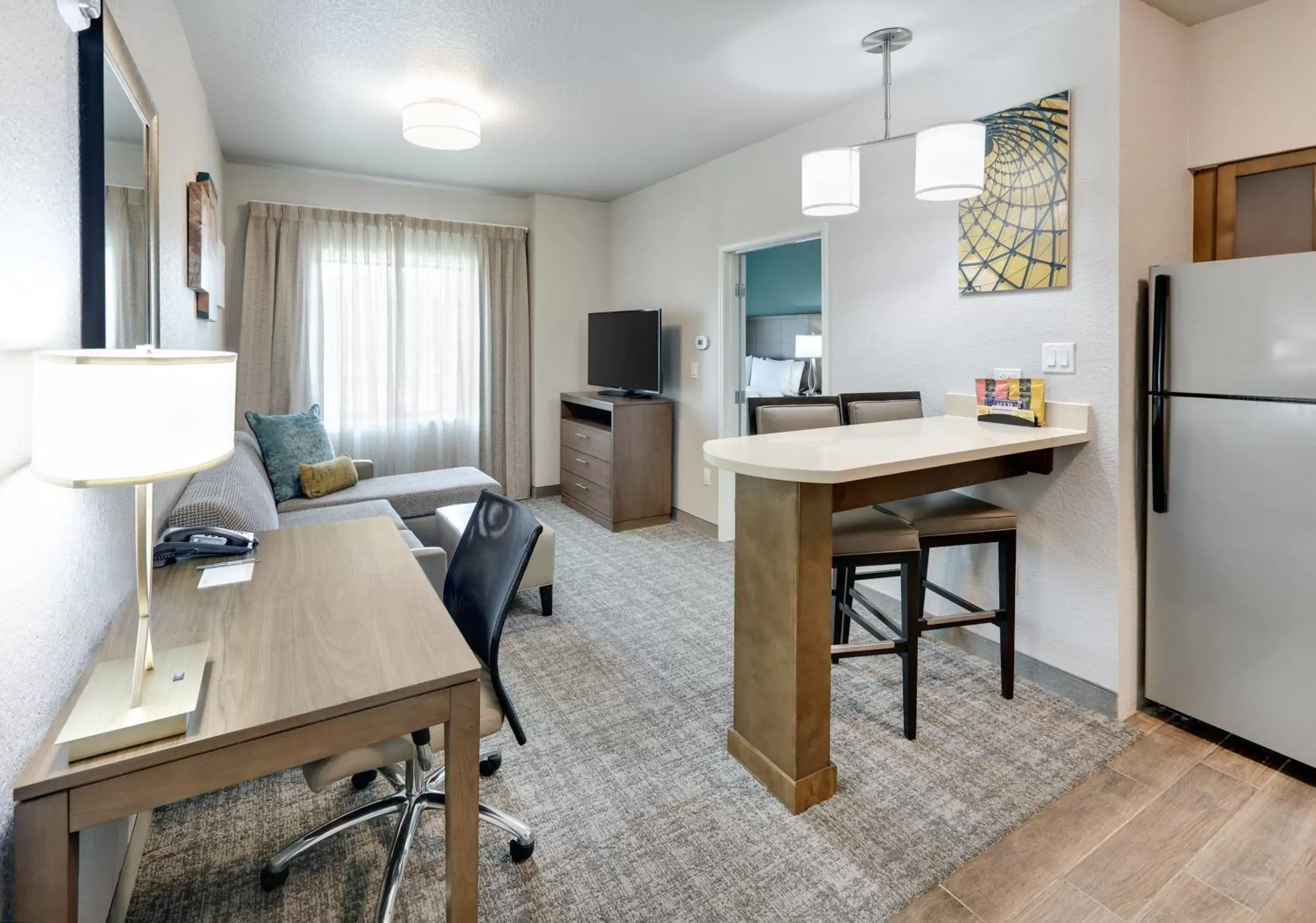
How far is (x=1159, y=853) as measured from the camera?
69.3 inches

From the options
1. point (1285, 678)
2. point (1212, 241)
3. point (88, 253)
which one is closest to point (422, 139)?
point (88, 253)

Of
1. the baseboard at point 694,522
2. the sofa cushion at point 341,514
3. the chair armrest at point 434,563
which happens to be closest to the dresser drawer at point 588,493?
the baseboard at point 694,522

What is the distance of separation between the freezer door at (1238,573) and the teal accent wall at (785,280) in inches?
154

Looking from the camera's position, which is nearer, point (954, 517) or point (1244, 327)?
point (1244, 327)

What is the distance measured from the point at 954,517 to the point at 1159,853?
1.05 metres

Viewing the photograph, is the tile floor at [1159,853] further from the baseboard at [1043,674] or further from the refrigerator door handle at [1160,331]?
the refrigerator door handle at [1160,331]

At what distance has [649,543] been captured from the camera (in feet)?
15.0

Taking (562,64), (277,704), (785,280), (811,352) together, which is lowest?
(277,704)

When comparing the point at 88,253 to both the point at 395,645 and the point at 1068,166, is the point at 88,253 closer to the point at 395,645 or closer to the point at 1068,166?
the point at 395,645

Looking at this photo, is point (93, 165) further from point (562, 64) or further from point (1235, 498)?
point (1235, 498)

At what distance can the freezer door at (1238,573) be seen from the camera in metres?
2.02

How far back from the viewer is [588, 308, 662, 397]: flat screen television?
194 inches

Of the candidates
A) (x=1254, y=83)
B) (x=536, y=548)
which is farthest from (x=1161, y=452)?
(x=536, y=548)

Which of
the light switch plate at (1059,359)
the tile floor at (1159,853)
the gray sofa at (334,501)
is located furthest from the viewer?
the light switch plate at (1059,359)
